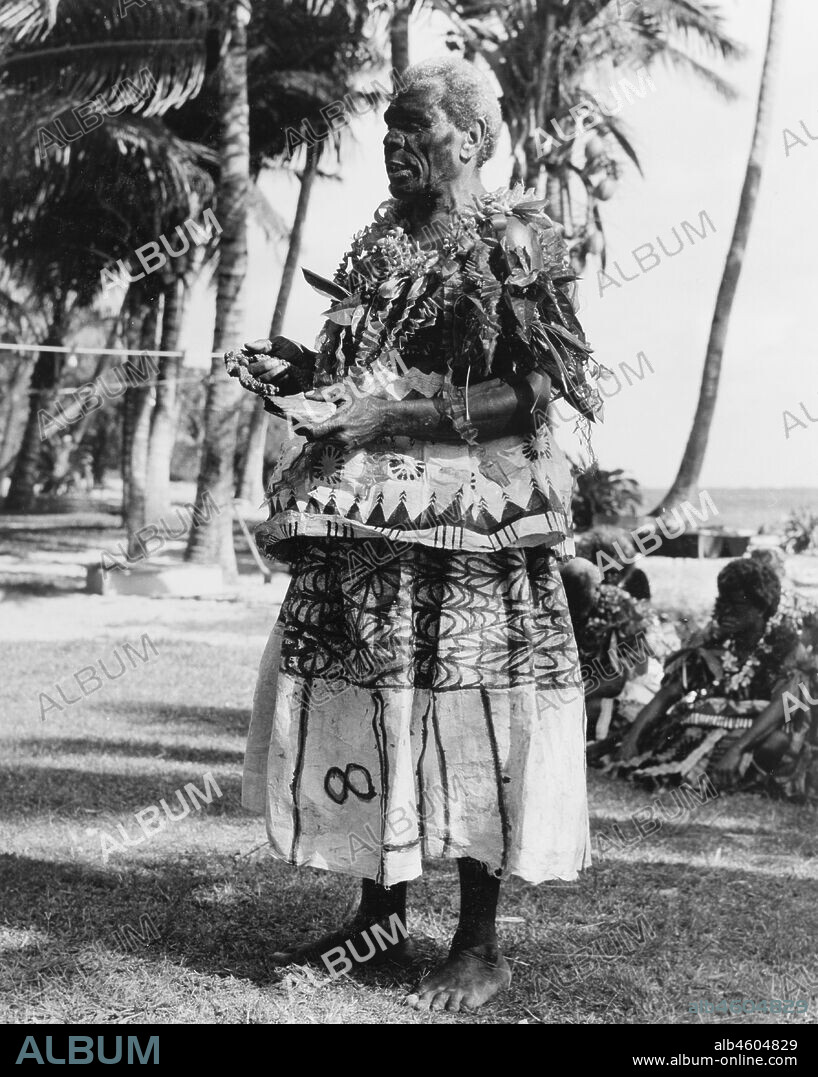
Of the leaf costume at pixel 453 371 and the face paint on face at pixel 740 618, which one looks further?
the face paint on face at pixel 740 618

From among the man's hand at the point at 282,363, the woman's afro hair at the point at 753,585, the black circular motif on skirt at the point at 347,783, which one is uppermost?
the man's hand at the point at 282,363

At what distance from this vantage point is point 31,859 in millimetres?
3738

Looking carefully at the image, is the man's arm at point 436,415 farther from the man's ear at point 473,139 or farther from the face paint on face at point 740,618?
the face paint on face at point 740,618

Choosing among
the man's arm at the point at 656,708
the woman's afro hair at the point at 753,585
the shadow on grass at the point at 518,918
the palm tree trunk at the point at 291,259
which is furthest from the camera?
the palm tree trunk at the point at 291,259

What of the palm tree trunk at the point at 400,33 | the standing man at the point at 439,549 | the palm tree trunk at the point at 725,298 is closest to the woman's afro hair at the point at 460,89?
the standing man at the point at 439,549

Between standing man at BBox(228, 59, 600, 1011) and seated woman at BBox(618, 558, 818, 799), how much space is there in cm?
280

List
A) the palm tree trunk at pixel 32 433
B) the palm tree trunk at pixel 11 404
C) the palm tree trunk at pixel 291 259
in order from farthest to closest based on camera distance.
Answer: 1. the palm tree trunk at pixel 11 404
2. the palm tree trunk at pixel 32 433
3. the palm tree trunk at pixel 291 259

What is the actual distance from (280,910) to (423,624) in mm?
1197

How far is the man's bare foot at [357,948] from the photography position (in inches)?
113

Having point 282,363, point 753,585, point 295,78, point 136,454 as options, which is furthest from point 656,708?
point 295,78

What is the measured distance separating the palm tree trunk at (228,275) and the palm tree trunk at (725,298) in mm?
4614

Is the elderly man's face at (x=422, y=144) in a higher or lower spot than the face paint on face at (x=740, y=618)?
higher
